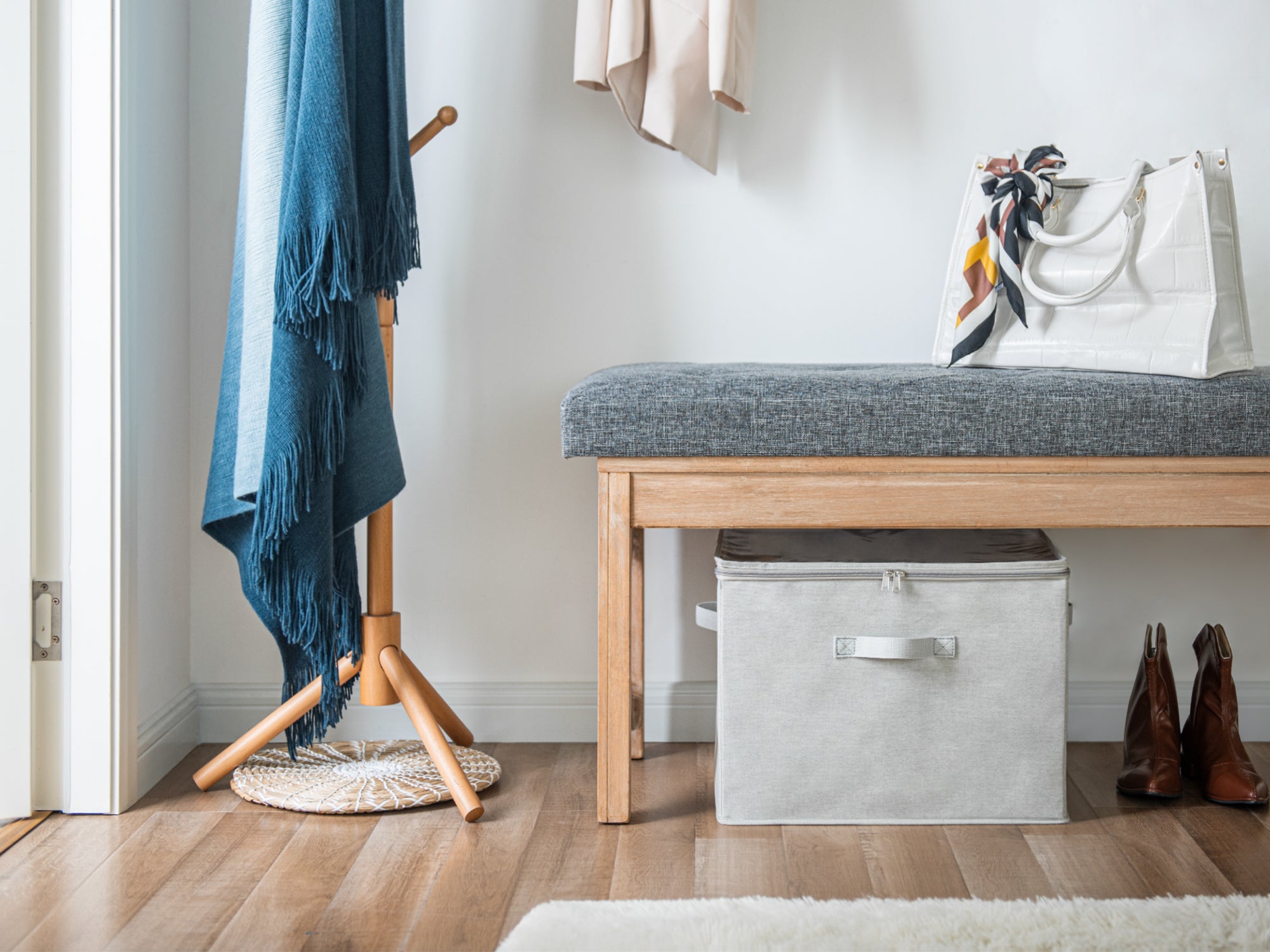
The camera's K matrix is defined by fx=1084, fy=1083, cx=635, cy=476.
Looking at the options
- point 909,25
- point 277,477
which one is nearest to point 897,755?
point 277,477

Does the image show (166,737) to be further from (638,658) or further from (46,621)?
(638,658)

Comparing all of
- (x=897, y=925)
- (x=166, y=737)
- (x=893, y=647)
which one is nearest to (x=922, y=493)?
(x=893, y=647)

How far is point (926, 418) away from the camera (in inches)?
47.6

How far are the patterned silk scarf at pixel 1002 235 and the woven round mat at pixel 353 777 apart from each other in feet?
2.83

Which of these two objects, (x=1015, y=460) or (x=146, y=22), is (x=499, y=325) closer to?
(x=146, y=22)

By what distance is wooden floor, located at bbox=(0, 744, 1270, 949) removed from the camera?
1068 mm

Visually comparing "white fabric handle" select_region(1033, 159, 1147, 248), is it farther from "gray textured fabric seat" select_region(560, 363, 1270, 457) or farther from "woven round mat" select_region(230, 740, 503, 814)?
"woven round mat" select_region(230, 740, 503, 814)

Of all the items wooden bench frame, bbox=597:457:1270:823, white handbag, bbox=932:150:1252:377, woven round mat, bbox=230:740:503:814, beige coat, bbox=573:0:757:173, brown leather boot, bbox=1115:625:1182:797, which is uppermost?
beige coat, bbox=573:0:757:173

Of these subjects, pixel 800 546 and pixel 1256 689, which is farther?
pixel 1256 689

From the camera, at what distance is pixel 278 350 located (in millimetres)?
1252

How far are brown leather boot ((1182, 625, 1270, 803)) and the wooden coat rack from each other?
0.95m

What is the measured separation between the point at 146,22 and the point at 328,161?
1.49 ft

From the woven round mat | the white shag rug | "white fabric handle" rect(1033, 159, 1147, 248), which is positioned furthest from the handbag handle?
the woven round mat

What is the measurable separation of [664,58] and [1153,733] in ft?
→ 3.69
